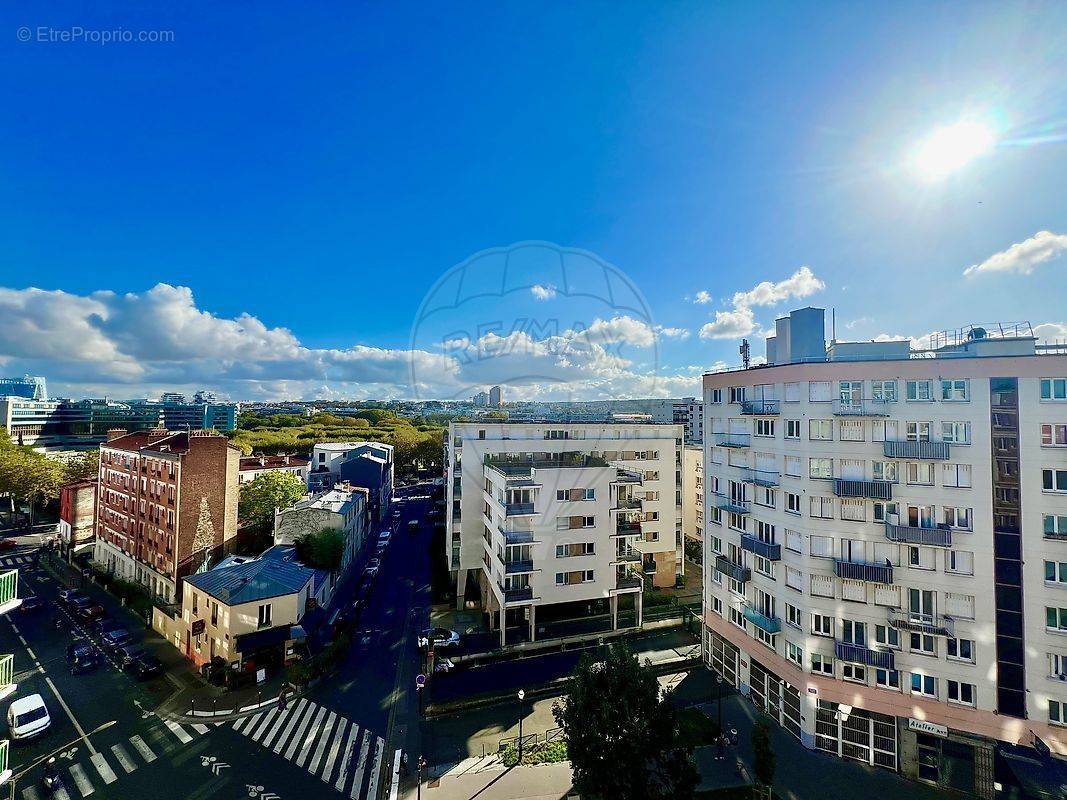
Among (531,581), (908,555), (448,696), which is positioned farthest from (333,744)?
(908,555)

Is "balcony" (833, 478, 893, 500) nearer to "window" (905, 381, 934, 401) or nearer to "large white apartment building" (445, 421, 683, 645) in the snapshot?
"window" (905, 381, 934, 401)

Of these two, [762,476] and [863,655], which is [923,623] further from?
[762,476]

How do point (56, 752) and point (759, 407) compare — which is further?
point (759, 407)

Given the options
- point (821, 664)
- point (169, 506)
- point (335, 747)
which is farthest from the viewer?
point (169, 506)

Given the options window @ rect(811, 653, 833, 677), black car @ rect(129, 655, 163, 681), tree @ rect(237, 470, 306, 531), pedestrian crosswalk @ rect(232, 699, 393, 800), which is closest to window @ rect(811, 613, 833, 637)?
window @ rect(811, 653, 833, 677)

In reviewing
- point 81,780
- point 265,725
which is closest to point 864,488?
point 265,725
